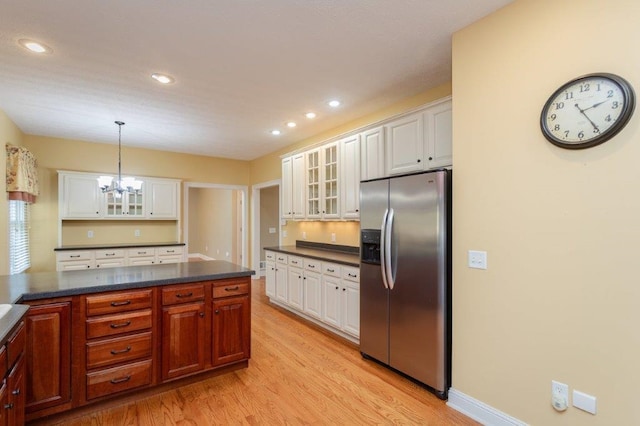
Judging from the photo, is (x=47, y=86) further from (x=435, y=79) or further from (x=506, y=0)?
(x=506, y=0)

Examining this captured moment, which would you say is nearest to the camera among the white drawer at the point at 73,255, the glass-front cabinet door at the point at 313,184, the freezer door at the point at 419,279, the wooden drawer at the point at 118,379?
the wooden drawer at the point at 118,379

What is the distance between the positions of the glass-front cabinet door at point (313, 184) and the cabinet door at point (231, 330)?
6.17 ft

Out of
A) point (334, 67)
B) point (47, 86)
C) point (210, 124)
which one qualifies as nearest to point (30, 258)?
point (47, 86)

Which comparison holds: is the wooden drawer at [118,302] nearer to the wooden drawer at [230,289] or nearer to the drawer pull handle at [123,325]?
the drawer pull handle at [123,325]

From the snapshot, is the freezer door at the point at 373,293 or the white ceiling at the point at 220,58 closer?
the white ceiling at the point at 220,58

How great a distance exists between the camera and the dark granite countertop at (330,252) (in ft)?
11.8

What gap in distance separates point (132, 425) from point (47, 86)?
317 centimetres

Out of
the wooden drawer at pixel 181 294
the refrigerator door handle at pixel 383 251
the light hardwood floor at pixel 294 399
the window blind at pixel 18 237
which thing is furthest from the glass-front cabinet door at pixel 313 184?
the window blind at pixel 18 237

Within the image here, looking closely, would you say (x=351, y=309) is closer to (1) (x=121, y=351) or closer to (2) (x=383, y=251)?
(2) (x=383, y=251)

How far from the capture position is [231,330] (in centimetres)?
280

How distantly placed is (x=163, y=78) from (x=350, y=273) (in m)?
2.65

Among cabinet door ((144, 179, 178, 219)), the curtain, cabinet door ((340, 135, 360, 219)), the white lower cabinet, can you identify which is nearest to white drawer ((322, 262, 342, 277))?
the white lower cabinet

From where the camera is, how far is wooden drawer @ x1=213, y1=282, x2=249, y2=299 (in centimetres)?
273

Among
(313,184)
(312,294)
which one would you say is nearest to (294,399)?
(312,294)
